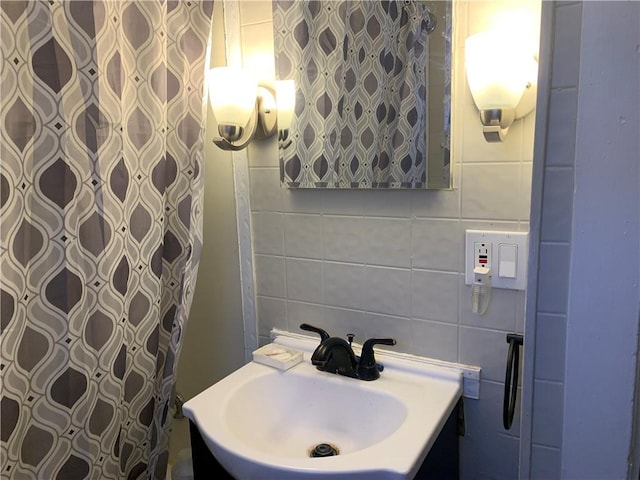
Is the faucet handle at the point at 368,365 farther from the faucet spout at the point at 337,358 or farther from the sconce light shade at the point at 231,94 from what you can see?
the sconce light shade at the point at 231,94

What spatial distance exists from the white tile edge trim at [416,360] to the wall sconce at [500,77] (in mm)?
569

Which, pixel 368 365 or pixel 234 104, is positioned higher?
pixel 234 104

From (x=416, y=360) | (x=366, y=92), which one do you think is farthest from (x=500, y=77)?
(x=416, y=360)

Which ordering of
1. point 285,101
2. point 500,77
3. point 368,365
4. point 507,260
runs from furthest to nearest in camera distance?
point 285,101, point 368,365, point 507,260, point 500,77

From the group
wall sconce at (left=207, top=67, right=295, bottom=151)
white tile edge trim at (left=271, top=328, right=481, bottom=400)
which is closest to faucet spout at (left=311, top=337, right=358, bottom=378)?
white tile edge trim at (left=271, top=328, right=481, bottom=400)

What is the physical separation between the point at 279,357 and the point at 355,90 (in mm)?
744

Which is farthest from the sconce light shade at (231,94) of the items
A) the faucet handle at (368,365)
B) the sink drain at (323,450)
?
the sink drain at (323,450)

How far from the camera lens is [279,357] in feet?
4.13

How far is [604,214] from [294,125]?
0.89 meters

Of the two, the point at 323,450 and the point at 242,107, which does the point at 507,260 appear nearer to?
the point at 323,450

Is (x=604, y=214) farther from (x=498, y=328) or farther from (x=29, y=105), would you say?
(x=29, y=105)

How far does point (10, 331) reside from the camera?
0.83 metres

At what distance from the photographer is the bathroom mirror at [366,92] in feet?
3.54

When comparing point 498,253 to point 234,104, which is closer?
point 498,253
